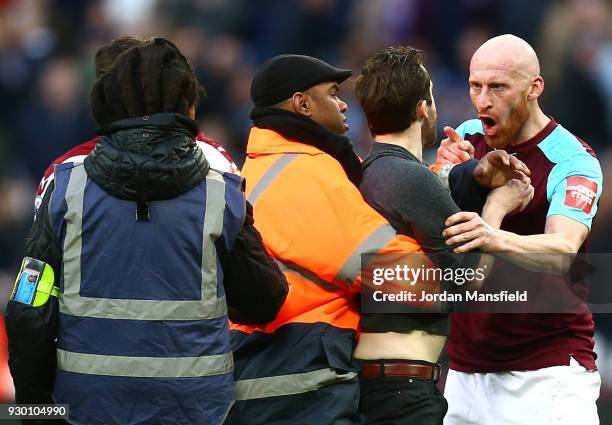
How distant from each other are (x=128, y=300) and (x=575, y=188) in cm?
202

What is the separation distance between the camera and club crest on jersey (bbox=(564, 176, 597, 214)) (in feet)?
16.6

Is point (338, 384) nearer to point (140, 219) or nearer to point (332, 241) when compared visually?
point (332, 241)

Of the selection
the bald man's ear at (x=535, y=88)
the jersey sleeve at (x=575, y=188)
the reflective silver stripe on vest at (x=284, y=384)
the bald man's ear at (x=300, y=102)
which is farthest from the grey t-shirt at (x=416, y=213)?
the bald man's ear at (x=535, y=88)

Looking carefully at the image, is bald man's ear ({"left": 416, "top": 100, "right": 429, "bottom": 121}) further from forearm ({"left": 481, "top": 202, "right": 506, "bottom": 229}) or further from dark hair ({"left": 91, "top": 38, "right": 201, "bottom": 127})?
dark hair ({"left": 91, "top": 38, "right": 201, "bottom": 127})

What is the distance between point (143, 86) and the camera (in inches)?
165

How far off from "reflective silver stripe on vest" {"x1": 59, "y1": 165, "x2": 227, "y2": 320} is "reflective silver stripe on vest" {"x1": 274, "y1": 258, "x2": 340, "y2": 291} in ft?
1.38

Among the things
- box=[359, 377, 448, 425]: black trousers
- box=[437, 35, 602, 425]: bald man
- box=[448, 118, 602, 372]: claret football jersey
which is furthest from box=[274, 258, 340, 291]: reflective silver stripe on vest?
box=[448, 118, 602, 372]: claret football jersey

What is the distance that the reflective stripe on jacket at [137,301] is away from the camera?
4.09 m

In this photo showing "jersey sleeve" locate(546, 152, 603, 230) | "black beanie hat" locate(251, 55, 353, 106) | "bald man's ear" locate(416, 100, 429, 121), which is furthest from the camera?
"jersey sleeve" locate(546, 152, 603, 230)

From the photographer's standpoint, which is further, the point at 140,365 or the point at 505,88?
the point at 505,88

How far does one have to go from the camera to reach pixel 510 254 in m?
4.85

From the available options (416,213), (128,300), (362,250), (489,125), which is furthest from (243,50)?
(128,300)

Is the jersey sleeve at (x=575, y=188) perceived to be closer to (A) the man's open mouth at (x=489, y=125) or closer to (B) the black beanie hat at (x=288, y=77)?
(A) the man's open mouth at (x=489, y=125)

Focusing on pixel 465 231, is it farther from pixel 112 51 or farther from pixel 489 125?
pixel 112 51
